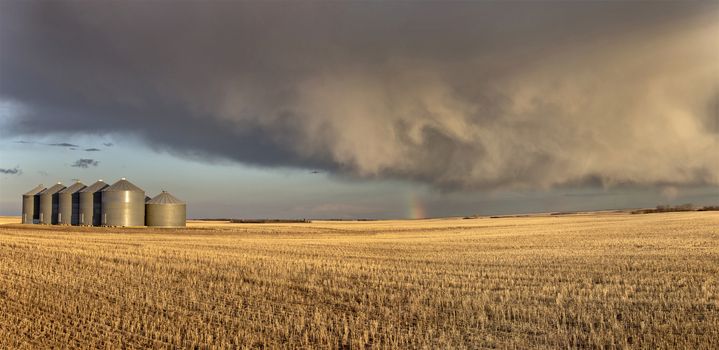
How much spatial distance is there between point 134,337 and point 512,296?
1052 centimetres

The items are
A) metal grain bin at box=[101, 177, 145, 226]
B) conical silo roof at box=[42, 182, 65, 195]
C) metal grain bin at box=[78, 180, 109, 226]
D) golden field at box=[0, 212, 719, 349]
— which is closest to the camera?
golden field at box=[0, 212, 719, 349]

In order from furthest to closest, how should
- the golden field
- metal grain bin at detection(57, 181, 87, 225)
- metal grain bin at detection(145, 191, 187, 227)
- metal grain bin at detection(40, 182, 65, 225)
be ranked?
1. metal grain bin at detection(40, 182, 65, 225)
2. metal grain bin at detection(57, 181, 87, 225)
3. metal grain bin at detection(145, 191, 187, 227)
4. the golden field

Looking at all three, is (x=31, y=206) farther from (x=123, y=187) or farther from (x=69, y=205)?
(x=123, y=187)

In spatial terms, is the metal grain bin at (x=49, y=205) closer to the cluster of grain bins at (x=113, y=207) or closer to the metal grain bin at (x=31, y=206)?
the cluster of grain bins at (x=113, y=207)

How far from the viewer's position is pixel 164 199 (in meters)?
83.8

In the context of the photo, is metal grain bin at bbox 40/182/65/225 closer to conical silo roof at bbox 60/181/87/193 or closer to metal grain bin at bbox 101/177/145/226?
conical silo roof at bbox 60/181/87/193

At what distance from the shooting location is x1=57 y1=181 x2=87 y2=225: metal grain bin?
8524 centimetres

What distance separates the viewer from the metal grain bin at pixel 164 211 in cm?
8244

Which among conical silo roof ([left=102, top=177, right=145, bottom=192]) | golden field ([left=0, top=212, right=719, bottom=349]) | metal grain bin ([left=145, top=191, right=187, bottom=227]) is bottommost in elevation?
golden field ([left=0, top=212, right=719, bottom=349])

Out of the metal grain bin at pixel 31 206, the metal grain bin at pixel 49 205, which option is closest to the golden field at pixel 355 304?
the metal grain bin at pixel 49 205

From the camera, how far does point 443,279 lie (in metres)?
Result: 19.8

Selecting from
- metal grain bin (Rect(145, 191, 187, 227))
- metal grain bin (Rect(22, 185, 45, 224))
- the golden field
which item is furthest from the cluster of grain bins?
the golden field

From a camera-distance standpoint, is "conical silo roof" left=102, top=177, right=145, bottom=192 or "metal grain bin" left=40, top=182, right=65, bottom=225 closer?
"conical silo roof" left=102, top=177, right=145, bottom=192

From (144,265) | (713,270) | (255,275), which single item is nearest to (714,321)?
(713,270)
